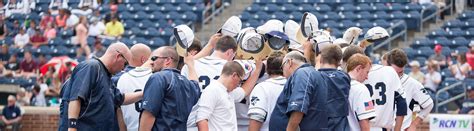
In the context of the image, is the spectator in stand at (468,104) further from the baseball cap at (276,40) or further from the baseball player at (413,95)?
the baseball cap at (276,40)

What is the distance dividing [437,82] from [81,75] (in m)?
11.1

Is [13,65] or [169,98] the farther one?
[13,65]

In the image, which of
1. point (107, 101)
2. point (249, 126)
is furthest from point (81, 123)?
point (249, 126)

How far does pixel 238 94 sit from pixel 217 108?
41 centimetres

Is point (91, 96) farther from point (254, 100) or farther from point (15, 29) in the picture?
point (15, 29)

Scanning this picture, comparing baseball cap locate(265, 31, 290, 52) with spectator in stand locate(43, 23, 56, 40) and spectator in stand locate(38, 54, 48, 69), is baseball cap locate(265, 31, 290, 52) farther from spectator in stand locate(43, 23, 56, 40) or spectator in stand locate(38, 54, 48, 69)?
spectator in stand locate(43, 23, 56, 40)

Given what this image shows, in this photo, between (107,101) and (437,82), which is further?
(437,82)

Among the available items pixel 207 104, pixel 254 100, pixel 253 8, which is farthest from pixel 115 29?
pixel 207 104

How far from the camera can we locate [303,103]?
9523 mm

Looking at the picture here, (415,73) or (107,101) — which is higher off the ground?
(107,101)

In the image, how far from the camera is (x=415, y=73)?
1966cm

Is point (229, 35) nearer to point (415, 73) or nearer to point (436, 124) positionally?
point (436, 124)

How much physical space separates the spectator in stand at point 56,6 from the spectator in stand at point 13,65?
2262 millimetres

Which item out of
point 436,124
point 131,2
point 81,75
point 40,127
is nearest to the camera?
point 81,75
